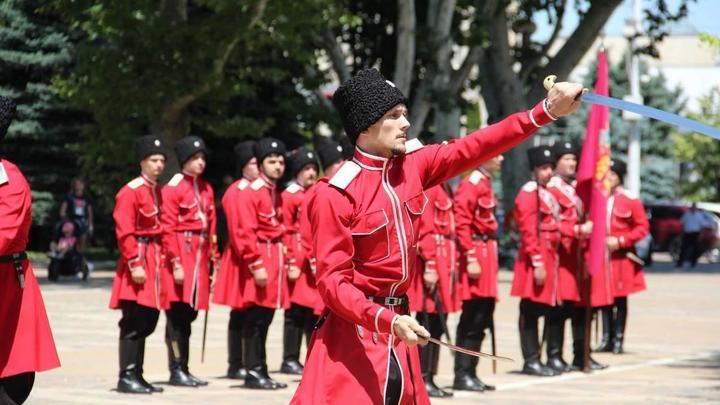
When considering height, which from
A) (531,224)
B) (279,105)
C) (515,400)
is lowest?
(515,400)

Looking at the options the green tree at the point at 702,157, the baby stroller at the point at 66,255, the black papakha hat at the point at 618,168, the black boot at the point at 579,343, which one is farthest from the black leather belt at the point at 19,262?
the green tree at the point at 702,157

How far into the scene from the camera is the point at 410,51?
27.9 metres

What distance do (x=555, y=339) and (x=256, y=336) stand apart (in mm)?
3069

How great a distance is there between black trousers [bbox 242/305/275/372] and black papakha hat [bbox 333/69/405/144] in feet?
21.1

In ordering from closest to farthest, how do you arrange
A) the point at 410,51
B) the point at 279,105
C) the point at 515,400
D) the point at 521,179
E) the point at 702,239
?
the point at 515,400
the point at 410,51
the point at 279,105
the point at 521,179
the point at 702,239

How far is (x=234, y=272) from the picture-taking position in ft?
43.2

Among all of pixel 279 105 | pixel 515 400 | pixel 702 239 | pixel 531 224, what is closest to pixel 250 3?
pixel 279 105

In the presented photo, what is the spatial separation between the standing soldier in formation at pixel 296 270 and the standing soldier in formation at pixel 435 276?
1.35 metres

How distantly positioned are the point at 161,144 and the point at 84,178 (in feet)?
68.4

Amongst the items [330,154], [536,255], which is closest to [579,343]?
[536,255]

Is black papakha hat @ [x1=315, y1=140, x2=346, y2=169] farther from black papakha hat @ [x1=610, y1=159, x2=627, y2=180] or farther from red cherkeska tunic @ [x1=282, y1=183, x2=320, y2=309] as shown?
black papakha hat @ [x1=610, y1=159, x2=627, y2=180]

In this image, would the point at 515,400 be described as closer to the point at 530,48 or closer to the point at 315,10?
the point at 315,10

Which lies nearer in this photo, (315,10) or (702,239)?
(315,10)

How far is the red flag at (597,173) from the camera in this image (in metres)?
13.8
